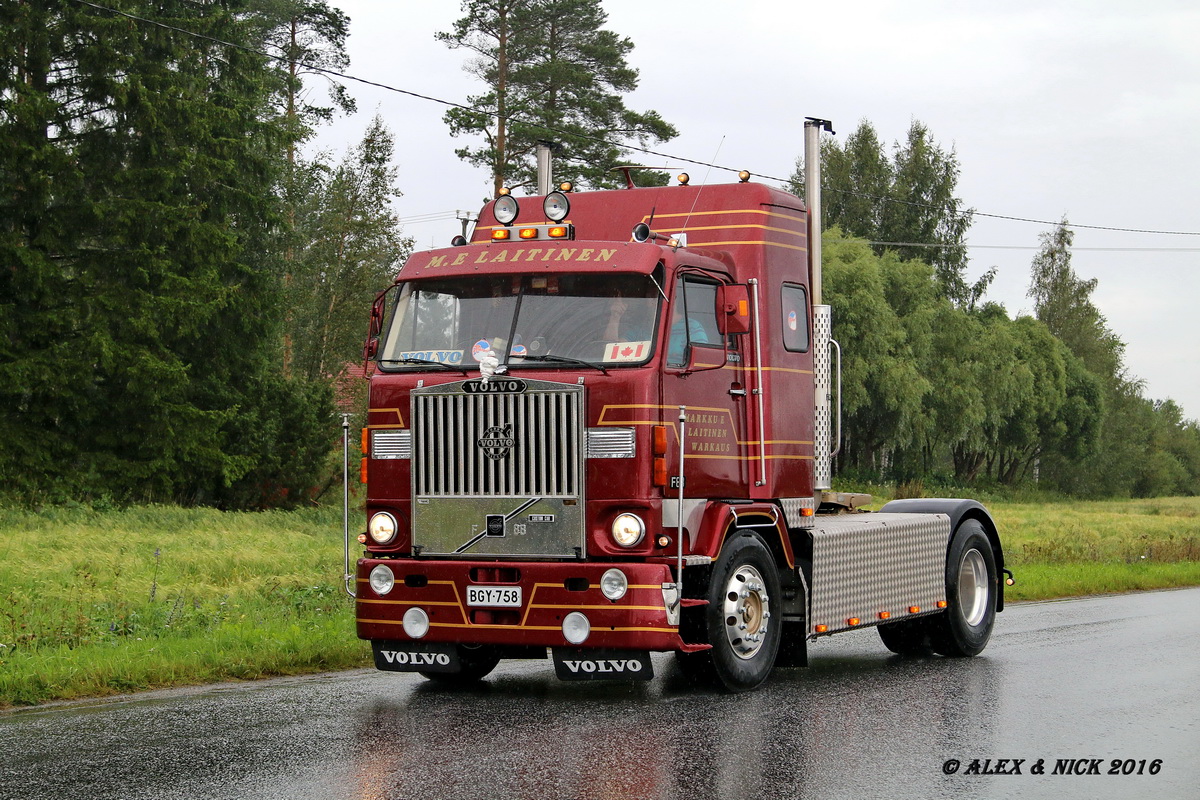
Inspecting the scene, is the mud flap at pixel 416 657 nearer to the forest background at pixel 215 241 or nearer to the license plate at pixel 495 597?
the license plate at pixel 495 597

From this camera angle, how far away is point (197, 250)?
34.1 m

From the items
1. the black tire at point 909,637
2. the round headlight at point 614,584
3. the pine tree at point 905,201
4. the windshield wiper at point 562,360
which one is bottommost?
the black tire at point 909,637

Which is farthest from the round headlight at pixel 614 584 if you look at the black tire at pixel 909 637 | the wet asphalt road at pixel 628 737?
the black tire at pixel 909 637

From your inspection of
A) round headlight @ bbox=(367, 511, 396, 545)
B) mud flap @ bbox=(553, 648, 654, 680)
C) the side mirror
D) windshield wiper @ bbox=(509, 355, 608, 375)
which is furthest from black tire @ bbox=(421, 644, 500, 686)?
the side mirror

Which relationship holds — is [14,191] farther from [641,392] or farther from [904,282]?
[904,282]

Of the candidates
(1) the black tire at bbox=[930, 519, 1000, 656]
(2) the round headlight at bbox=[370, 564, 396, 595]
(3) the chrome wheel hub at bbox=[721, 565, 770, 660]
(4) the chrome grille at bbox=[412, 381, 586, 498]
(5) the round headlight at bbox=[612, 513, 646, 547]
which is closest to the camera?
(5) the round headlight at bbox=[612, 513, 646, 547]

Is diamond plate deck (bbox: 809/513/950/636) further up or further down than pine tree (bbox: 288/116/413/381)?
further down

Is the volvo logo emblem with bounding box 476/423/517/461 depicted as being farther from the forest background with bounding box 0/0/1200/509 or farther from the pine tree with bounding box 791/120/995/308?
the pine tree with bounding box 791/120/995/308

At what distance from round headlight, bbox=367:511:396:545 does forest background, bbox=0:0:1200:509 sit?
17608mm

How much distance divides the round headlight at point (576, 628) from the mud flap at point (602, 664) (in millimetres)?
145

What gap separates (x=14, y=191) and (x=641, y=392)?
89.1 ft

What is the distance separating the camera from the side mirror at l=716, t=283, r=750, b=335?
9.81 meters

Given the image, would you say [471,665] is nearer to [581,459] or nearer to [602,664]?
[602,664]

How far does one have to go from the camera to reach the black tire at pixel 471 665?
1045 centimetres
